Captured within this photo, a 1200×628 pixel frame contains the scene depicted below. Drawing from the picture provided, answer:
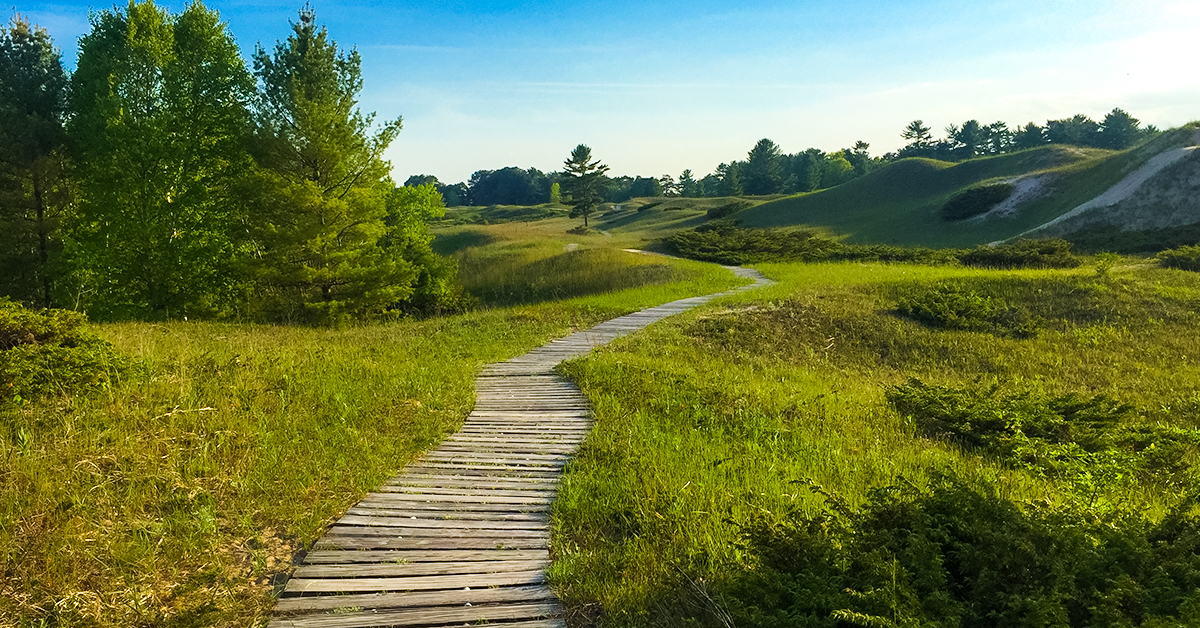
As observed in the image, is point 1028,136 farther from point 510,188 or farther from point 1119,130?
point 510,188

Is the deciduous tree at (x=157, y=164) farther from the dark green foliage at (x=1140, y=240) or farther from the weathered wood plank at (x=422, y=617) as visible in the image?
the dark green foliage at (x=1140, y=240)

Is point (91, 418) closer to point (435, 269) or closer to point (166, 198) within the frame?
point (166, 198)

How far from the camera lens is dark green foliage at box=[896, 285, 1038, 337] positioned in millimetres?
14953

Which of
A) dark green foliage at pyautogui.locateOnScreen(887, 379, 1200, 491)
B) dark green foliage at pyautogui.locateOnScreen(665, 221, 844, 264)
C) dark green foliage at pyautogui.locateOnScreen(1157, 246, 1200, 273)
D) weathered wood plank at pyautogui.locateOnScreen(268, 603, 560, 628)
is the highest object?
dark green foliage at pyautogui.locateOnScreen(665, 221, 844, 264)

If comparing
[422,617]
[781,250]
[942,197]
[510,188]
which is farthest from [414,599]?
[510,188]

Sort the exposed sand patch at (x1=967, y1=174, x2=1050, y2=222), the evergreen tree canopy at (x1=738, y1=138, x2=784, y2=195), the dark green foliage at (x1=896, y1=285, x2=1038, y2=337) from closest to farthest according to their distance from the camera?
the dark green foliage at (x1=896, y1=285, x2=1038, y2=337) < the exposed sand patch at (x1=967, y1=174, x2=1050, y2=222) < the evergreen tree canopy at (x1=738, y1=138, x2=784, y2=195)

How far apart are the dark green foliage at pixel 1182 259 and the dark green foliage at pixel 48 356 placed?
27.5 meters

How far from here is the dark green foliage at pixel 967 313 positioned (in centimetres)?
1495

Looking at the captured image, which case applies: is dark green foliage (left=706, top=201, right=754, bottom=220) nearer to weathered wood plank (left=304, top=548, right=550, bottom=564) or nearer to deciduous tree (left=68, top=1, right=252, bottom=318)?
deciduous tree (left=68, top=1, right=252, bottom=318)

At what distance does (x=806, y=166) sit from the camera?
91375mm

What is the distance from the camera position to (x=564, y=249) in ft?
114

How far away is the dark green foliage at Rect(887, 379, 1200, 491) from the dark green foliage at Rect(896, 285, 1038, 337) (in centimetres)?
660

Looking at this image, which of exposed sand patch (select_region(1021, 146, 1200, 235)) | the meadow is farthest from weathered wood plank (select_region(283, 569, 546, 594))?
exposed sand patch (select_region(1021, 146, 1200, 235))

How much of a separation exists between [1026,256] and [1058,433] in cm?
2006
